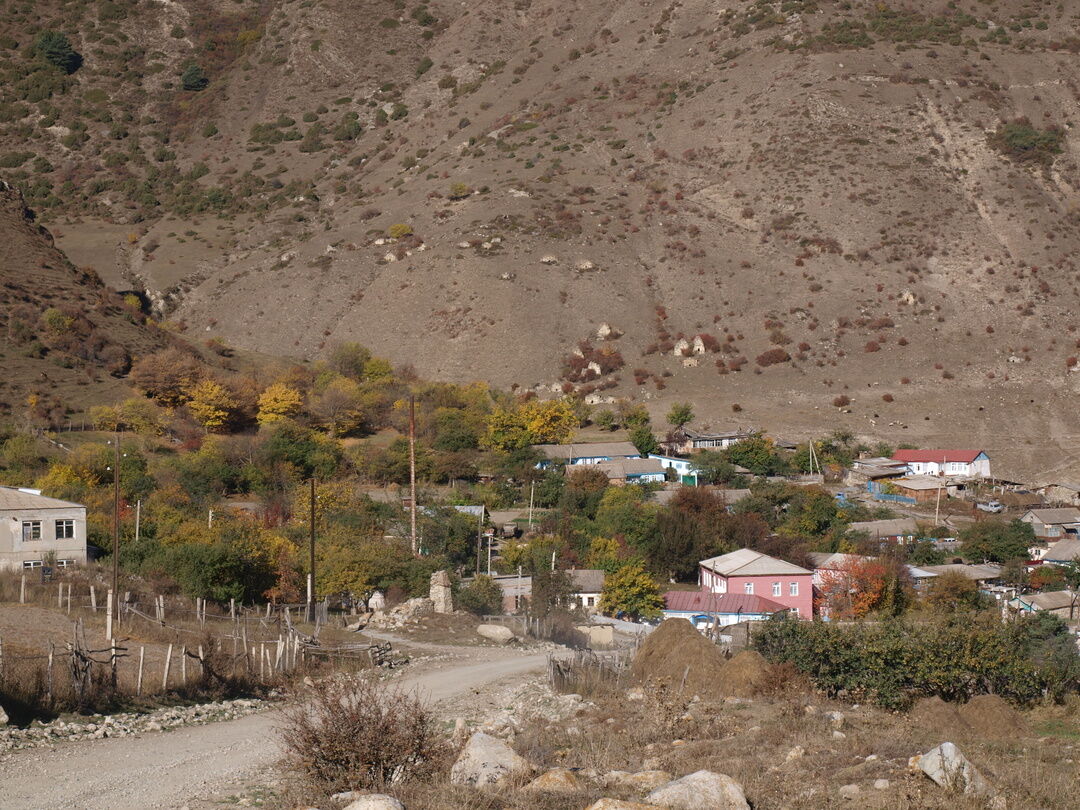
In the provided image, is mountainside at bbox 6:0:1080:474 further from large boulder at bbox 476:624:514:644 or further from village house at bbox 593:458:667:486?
large boulder at bbox 476:624:514:644

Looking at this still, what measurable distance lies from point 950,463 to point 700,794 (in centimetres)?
5470

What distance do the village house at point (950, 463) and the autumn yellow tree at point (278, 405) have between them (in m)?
30.0

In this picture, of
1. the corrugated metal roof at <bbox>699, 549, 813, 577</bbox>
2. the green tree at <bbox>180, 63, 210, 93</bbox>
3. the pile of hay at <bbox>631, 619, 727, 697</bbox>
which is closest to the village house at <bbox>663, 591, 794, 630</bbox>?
the corrugated metal roof at <bbox>699, 549, 813, 577</bbox>

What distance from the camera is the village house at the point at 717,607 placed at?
37.5m

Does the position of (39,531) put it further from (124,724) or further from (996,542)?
(996,542)

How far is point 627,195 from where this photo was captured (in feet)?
298

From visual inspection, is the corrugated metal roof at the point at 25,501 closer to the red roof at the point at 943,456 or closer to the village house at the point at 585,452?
the village house at the point at 585,452

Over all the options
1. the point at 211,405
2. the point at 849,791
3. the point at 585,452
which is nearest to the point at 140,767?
the point at 849,791

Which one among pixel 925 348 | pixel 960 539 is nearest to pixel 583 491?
pixel 960 539

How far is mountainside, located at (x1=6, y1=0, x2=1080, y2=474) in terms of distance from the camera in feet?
236

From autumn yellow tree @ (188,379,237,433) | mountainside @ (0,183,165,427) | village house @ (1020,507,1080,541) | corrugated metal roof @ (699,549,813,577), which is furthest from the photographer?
autumn yellow tree @ (188,379,237,433)

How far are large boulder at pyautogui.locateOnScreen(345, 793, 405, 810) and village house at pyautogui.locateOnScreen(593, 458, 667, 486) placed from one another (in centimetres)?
4529

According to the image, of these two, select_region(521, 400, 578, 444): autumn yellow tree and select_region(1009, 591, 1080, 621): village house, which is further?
select_region(521, 400, 578, 444): autumn yellow tree

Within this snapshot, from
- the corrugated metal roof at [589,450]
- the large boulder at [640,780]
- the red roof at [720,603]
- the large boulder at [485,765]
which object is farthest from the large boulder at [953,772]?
the corrugated metal roof at [589,450]
